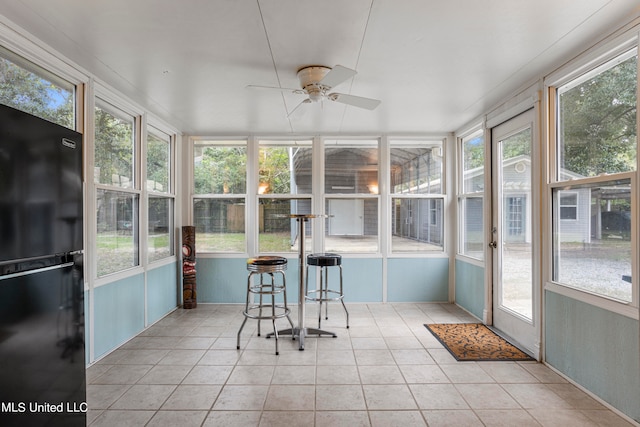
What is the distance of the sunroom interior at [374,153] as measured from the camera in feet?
6.93

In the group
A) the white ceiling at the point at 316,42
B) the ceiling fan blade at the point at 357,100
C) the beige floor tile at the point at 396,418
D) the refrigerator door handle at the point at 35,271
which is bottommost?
the beige floor tile at the point at 396,418

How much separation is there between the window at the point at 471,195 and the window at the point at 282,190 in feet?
6.83

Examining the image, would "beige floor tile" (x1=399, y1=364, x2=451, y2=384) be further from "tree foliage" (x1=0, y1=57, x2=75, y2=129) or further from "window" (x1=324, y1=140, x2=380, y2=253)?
"tree foliage" (x1=0, y1=57, x2=75, y2=129)

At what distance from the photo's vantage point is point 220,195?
488cm

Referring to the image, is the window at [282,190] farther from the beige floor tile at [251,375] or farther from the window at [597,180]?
the window at [597,180]

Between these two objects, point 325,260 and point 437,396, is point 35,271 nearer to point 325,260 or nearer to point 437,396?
point 437,396

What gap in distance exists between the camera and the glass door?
3150mm

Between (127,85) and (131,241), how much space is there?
1533 mm

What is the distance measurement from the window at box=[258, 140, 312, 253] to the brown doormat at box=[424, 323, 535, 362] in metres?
2.12

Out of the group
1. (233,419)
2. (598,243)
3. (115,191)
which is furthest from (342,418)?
(115,191)

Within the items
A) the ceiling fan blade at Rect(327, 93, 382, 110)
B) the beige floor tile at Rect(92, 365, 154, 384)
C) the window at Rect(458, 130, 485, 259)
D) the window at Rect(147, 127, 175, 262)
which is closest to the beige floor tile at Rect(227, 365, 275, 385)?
the beige floor tile at Rect(92, 365, 154, 384)

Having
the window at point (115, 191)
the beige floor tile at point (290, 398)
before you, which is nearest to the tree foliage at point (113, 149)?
the window at point (115, 191)

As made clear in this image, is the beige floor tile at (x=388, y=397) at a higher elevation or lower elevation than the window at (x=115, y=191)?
lower

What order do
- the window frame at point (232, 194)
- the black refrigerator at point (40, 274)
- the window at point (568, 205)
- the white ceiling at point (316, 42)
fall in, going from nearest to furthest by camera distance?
1. the black refrigerator at point (40, 274)
2. the white ceiling at point (316, 42)
3. the window at point (568, 205)
4. the window frame at point (232, 194)
